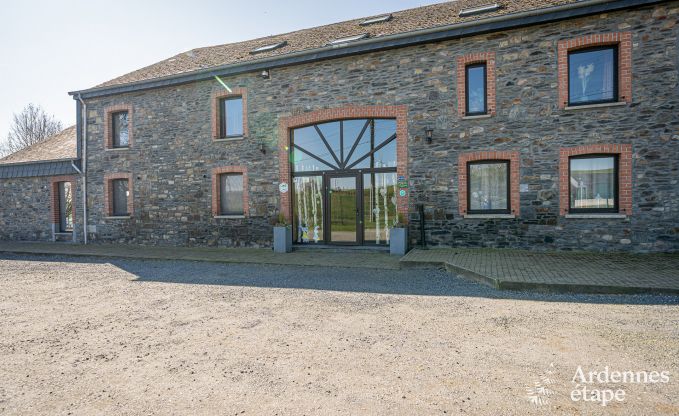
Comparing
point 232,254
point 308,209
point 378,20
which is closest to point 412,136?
point 308,209

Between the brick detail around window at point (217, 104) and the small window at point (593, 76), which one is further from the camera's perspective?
the brick detail around window at point (217, 104)

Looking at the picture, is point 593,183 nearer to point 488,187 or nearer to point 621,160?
point 621,160

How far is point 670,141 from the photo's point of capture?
28.2 ft

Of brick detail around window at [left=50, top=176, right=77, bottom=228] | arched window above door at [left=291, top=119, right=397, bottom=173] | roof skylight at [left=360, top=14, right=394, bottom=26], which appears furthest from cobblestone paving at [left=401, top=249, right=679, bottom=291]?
brick detail around window at [left=50, top=176, right=77, bottom=228]

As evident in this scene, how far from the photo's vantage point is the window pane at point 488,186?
9898 millimetres

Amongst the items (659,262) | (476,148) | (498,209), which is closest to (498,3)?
(476,148)

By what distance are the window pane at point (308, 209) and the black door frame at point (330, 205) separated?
0.18 m

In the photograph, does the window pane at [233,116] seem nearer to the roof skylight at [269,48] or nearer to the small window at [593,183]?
the roof skylight at [269,48]

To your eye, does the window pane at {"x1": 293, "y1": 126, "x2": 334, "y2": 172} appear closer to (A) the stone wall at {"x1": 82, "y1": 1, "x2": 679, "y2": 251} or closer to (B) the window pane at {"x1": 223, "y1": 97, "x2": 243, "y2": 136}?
(A) the stone wall at {"x1": 82, "y1": 1, "x2": 679, "y2": 251}

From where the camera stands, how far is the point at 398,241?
398 inches

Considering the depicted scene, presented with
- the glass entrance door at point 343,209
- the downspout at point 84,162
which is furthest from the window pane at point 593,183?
the downspout at point 84,162

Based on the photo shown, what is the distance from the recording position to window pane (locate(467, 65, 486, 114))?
32.8 feet

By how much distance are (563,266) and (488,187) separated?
121 inches

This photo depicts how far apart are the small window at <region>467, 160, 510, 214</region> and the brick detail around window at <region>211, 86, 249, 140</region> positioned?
714 cm
